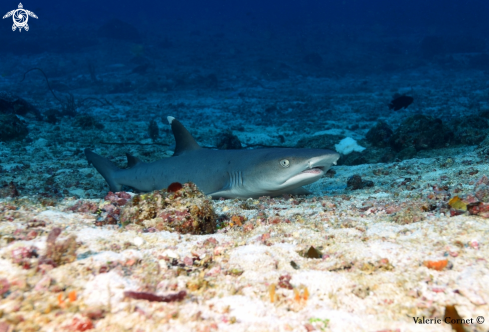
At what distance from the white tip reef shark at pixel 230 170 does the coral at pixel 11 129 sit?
466 cm

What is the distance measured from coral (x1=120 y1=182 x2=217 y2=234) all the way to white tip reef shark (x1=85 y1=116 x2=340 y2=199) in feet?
5.13

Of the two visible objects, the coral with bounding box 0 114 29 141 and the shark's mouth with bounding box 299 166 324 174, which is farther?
the coral with bounding box 0 114 29 141

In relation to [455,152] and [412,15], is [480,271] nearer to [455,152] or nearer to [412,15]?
[455,152]

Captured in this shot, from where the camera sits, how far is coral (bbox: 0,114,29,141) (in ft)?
27.0

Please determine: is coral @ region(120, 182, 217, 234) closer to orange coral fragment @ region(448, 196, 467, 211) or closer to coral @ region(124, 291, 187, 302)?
coral @ region(124, 291, 187, 302)

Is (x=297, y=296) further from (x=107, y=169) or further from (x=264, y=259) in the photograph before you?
(x=107, y=169)

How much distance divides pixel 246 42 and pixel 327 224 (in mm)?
48606

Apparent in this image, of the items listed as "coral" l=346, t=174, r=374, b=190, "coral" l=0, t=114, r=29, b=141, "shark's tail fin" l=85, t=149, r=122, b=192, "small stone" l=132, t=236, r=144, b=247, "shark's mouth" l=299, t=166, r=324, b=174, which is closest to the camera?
"small stone" l=132, t=236, r=144, b=247

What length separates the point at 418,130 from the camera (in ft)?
25.7

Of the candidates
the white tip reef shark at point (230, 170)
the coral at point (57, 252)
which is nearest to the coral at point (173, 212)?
the coral at point (57, 252)

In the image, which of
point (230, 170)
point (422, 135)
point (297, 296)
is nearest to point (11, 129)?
point (230, 170)

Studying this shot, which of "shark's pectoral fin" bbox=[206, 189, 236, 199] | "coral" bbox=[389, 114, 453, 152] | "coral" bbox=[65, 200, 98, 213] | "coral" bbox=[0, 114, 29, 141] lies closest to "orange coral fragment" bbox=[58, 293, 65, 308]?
"coral" bbox=[65, 200, 98, 213]

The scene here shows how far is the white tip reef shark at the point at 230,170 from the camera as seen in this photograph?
3787 mm

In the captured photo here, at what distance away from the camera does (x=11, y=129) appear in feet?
27.6
